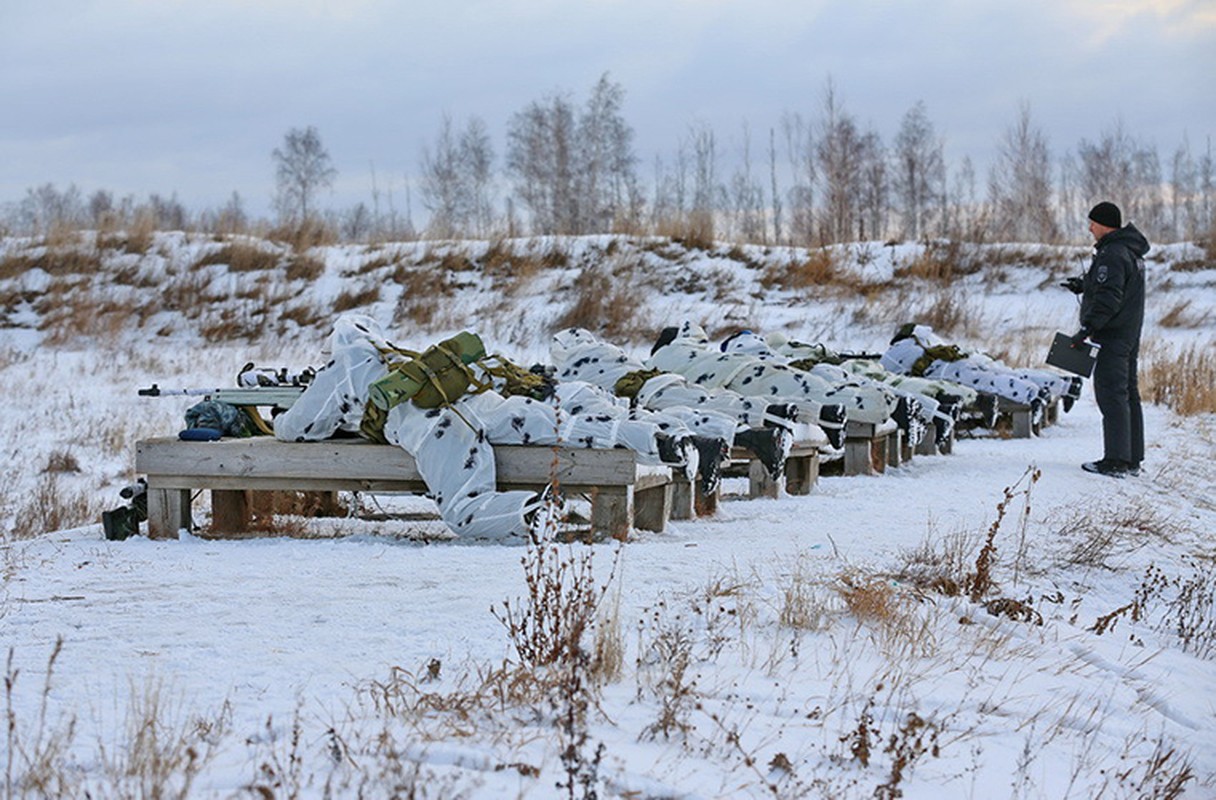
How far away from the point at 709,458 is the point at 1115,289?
168 inches

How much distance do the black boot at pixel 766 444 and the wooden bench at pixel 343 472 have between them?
3.25 ft

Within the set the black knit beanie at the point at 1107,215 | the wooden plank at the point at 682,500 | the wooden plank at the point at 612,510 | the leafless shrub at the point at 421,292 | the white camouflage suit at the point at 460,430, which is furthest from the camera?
the leafless shrub at the point at 421,292

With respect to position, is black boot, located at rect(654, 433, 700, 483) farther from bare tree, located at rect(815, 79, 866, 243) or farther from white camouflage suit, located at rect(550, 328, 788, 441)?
bare tree, located at rect(815, 79, 866, 243)

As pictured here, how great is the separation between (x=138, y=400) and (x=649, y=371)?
891 cm

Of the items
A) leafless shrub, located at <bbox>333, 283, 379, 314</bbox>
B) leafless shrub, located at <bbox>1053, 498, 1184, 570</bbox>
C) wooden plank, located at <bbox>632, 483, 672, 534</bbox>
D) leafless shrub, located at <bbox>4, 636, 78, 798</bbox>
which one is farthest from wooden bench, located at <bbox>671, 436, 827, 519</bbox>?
leafless shrub, located at <bbox>333, 283, 379, 314</bbox>

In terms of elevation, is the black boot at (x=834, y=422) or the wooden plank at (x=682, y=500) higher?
the black boot at (x=834, y=422)

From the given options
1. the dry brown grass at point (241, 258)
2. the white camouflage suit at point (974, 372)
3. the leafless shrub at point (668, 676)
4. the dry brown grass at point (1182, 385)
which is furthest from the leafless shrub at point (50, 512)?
the dry brown grass at point (241, 258)

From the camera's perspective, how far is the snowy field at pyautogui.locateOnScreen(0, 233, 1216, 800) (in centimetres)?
341

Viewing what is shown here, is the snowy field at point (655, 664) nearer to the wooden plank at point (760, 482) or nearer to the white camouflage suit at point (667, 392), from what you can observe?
the wooden plank at point (760, 482)

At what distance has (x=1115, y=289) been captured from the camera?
9961 millimetres

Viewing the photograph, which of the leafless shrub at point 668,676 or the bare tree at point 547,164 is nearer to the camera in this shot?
the leafless shrub at point 668,676

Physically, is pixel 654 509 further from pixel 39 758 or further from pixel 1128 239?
pixel 1128 239

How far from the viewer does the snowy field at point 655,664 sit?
3.41 meters

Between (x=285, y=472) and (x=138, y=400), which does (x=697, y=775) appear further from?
(x=138, y=400)
